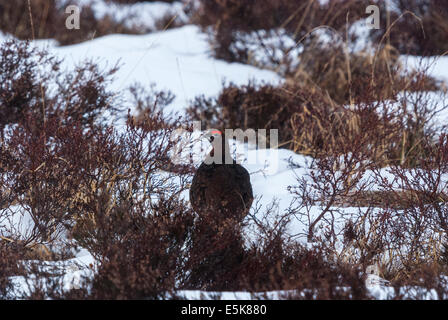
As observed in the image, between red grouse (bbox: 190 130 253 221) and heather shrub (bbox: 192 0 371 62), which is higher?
heather shrub (bbox: 192 0 371 62)

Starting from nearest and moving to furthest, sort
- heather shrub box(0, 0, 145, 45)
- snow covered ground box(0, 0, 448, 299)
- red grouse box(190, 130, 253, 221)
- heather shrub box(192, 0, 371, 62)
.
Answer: red grouse box(190, 130, 253, 221) → snow covered ground box(0, 0, 448, 299) → heather shrub box(192, 0, 371, 62) → heather shrub box(0, 0, 145, 45)

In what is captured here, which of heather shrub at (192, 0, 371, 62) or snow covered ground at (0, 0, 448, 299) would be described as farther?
heather shrub at (192, 0, 371, 62)

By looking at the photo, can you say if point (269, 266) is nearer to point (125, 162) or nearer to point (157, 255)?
point (157, 255)

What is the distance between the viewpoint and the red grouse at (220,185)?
2.71m

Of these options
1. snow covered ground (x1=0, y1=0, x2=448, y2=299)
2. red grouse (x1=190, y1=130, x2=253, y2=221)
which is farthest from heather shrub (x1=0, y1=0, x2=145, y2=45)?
red grouse (x1=190, y1=130, x2=253, y2=221)

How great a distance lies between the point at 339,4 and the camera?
6930 mm

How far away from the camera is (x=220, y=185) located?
2711 mm

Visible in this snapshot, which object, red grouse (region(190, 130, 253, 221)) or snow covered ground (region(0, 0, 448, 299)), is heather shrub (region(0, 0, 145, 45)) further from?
red grouse (region(190, 130, 253, 221))

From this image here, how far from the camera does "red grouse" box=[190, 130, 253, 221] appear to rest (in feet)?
8.90

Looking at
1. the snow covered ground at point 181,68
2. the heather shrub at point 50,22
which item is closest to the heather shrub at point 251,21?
the snow covered ground at point 181,68

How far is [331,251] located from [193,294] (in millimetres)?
797

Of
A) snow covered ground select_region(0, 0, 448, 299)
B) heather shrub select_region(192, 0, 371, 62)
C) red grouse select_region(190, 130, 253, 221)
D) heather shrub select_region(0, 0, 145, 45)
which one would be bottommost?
red grouse select_region(190, 130, 253, 221)

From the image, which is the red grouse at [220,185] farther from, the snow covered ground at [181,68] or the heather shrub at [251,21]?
the heather shrub at [251,21]

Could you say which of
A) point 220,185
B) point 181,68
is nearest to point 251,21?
point 181,68
